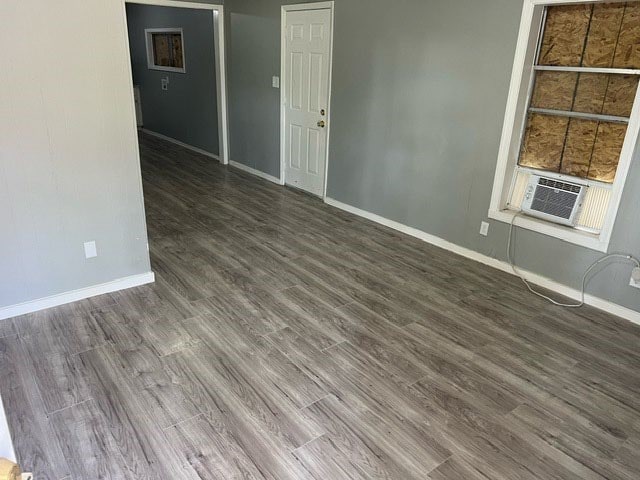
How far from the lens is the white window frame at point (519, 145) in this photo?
9.92 feet

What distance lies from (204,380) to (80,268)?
4.45ft

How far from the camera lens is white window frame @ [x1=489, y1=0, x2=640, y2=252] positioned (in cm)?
302

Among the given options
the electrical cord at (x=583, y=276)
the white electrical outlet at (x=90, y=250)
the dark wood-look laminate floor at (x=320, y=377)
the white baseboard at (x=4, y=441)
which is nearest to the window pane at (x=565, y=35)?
the electrical cord at (x=583, y=276)

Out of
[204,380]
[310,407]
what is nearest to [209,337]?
[204,380]

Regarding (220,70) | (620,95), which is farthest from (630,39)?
(220,70)

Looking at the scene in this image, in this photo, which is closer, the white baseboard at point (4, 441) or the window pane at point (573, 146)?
the white baseboard at point (4, 441)

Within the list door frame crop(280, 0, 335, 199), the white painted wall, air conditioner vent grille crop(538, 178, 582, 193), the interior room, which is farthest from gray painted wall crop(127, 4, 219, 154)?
air conditioner vent grille crop(538, 178, 582, 193)

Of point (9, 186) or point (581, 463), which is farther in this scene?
point (9, 186)

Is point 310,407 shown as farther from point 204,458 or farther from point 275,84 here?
point 275,84

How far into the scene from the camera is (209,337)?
276 cm

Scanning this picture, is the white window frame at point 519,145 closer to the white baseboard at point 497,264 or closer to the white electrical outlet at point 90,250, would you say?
the white baseboard at point 497,264

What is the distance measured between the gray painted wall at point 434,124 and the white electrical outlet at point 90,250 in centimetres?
276

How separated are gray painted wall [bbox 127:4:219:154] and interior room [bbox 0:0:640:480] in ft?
8.17

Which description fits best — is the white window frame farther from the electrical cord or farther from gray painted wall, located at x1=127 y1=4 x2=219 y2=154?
gray painted wall, located at x1=127 y1=4 x2=219 y2=154
